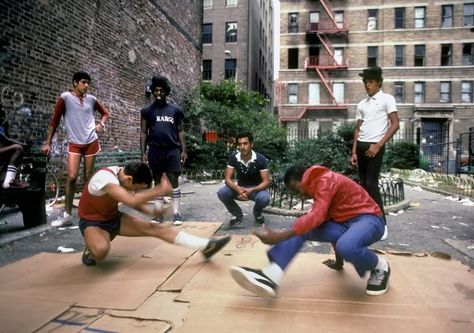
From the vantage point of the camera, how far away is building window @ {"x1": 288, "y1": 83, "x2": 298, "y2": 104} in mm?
31453

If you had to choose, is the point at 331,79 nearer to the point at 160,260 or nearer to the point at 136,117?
the point at 136,117

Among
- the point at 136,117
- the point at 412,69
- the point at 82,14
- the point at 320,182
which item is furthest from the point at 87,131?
the point at 412,69

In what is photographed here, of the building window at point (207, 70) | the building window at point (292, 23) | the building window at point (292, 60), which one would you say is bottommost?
the building window at point (207, 70)

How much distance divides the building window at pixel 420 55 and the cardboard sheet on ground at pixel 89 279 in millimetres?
31678

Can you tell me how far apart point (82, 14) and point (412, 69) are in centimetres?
2817

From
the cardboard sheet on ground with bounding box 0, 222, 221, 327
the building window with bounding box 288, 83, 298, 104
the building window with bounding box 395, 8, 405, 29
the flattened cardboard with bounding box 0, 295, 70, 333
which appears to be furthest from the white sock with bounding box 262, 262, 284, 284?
the building window with bounding box 395, 8, 405, 29

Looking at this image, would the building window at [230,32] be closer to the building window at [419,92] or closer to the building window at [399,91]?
the building window at [399,91]

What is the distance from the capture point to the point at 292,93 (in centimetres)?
3152

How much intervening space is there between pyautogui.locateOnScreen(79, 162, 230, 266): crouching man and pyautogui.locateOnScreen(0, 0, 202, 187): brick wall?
3880 millimetres

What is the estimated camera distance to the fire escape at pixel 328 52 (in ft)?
98.9

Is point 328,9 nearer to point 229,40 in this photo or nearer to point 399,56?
point 399,56

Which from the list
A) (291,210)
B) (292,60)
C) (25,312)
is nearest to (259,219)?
(291,210)

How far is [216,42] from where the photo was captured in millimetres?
31016

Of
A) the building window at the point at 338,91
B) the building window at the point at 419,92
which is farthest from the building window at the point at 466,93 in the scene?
the building window at the point at 338,91
